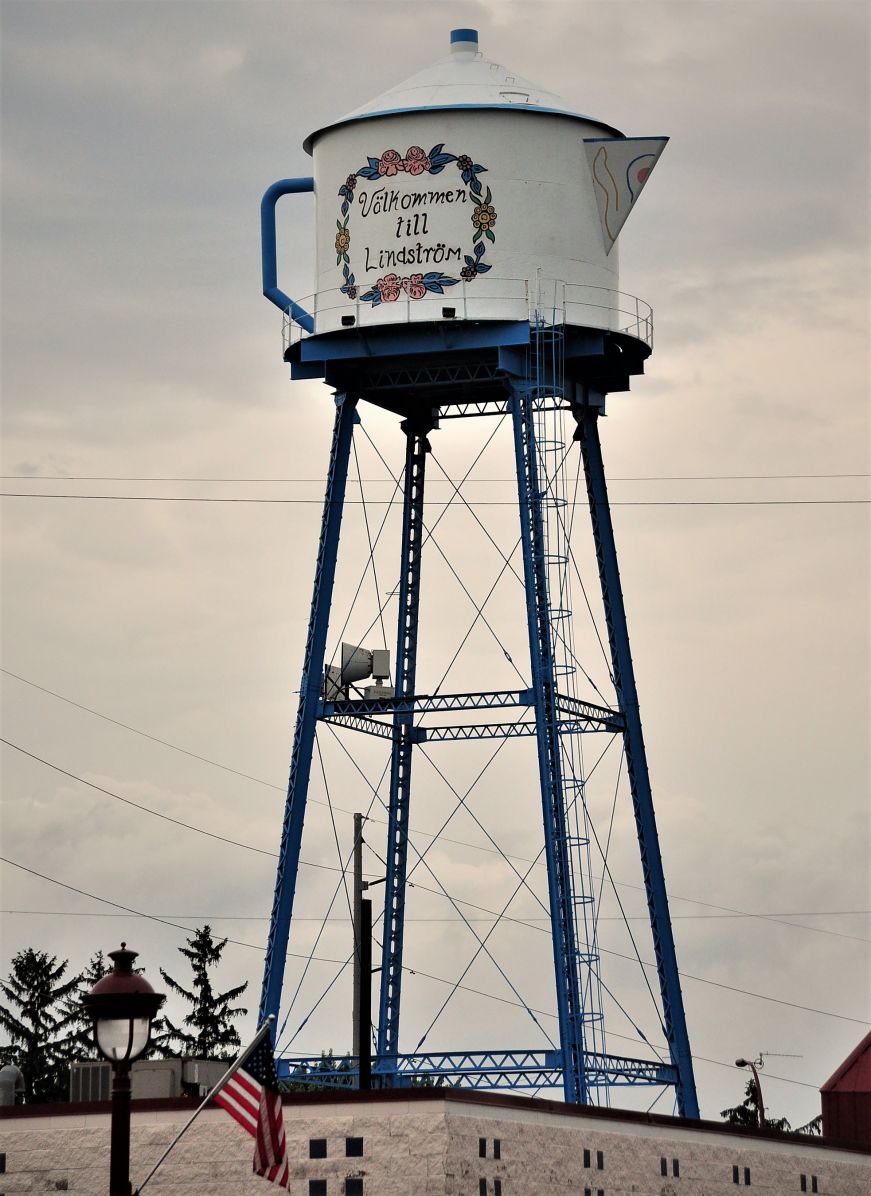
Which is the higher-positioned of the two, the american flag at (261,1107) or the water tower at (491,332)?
the water tower at (491,332)

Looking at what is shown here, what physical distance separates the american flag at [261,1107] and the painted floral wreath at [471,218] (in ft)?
67.3

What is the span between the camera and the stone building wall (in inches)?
1436

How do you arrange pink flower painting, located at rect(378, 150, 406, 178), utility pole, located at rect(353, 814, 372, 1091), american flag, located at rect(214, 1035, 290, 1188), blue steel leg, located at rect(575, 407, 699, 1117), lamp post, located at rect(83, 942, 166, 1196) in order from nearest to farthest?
1. lamp post, located at rect(83, 942, 166, 1196)
2. american flag, located at rect(214, 1035, 290, 1188)
3. utility pole, located at rect(353, 814, 372, 1091)
4. pink flower painting, located at rect(378, 150, 406, 178)
5. blue steel leg, located at rect(575, 407, 699, 1117)

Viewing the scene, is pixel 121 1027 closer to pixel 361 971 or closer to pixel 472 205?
pixel 361 971

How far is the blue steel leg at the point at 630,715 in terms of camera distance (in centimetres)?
5159

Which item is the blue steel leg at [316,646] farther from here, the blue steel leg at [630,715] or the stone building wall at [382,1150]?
the stone building wall at [382,1150]

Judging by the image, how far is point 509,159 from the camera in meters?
49.6

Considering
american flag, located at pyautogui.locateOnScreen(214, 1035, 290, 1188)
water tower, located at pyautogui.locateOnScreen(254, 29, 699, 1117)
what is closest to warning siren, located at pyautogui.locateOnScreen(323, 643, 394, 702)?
water tower, located at pyautogui.locateOnScreen(254, 29, 699, 1117)

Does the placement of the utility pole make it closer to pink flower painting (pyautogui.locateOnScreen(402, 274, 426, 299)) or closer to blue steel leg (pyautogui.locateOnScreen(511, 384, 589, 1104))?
blue steel leg (pyautogui.locateOnScreen(511, 384, 589, 1104))

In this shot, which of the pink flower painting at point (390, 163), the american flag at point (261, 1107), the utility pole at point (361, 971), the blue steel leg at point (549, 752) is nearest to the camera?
the american flag at point (261, 1107)

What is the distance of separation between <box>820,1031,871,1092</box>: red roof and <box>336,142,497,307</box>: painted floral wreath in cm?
1699

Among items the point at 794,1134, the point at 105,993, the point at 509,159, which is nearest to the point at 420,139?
the point at 509,159

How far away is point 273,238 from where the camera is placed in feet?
170

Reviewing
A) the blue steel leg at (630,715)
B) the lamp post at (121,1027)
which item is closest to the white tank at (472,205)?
the blue steel leg at (630,715)
